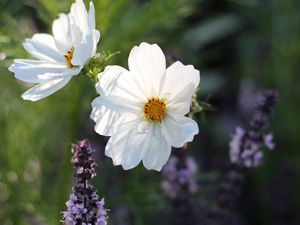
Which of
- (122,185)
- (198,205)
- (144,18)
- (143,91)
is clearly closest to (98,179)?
(122,185)

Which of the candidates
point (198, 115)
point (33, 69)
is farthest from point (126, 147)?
point (198, 115)

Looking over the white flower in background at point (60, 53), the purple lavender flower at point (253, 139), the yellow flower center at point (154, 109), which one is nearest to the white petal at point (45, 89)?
the white flower in background at point (60, 53)

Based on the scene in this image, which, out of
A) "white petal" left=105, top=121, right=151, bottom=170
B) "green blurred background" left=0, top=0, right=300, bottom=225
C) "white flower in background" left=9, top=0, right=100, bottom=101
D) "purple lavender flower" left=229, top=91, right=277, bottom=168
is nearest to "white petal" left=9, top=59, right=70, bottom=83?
"white flower in background" left=9, top=0, right=100, bottom=101

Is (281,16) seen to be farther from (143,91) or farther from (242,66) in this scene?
(143,91)

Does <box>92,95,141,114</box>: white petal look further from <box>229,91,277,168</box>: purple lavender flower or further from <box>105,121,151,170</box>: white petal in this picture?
<box>229,91,277,168</box>: purple lavender flower

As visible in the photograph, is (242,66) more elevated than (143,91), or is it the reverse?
(242,66)

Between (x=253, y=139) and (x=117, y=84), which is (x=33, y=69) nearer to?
(x=117, y=84)
